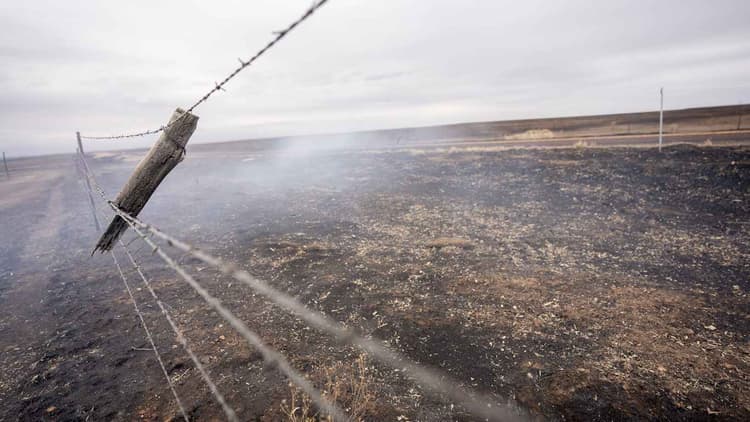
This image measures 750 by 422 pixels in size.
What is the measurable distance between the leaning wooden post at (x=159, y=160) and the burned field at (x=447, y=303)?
8.42 feet

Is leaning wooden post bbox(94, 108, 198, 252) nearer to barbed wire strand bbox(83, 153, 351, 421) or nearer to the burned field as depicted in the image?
barbed wire strand bbox(83, 153, 351, 421)

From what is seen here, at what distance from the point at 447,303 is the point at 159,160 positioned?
16.1 feet

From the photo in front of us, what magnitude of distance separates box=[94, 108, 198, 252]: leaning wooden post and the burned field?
2.57 metres

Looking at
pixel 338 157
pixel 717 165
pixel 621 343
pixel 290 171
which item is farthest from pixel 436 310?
pixel 338 157

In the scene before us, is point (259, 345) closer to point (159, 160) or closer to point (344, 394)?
point (159, 160)

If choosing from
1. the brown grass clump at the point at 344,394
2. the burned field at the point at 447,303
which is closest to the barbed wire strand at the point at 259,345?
the brown grass clump at the point at 344,394

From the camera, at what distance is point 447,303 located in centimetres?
600

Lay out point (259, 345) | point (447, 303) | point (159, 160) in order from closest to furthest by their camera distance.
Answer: point (259, 345)
point (159, 160)
point (447, 303)

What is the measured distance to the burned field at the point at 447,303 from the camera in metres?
4.09

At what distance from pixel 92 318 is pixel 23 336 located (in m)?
0.96

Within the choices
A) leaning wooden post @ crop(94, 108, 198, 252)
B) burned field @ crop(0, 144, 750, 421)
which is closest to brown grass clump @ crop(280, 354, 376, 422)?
burned field @ crop(0, 144, 750, 421)

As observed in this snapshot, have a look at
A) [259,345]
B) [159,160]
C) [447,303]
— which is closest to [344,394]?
[447,303]

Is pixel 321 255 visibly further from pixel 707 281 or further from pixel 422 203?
pixel 707 281

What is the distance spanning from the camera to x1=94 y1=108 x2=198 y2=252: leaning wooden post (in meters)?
3.02
